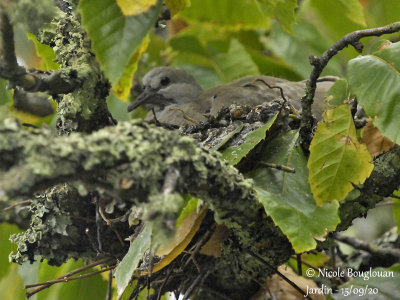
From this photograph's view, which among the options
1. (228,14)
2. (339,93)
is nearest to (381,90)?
(339,93)

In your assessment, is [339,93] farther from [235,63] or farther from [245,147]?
[235,63]

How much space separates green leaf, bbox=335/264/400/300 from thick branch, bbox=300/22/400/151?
91cm

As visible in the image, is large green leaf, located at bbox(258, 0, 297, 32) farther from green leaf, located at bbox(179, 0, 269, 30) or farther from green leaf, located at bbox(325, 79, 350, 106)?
green leaf, located at bbox(179, 0, 269, 30)

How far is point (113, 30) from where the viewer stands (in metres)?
2.15

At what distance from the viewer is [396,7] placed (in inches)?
148

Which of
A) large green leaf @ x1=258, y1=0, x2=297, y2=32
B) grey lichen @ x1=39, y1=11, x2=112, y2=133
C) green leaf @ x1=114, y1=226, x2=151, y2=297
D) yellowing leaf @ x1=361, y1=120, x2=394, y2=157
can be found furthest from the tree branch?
yellowing leaf @ x1=361, y1=120, x2=394, y2=157

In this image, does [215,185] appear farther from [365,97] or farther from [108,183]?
[365,97]

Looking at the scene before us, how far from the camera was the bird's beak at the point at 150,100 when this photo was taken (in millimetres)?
4833

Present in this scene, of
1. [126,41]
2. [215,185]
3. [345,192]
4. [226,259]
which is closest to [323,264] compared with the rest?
[226,259]

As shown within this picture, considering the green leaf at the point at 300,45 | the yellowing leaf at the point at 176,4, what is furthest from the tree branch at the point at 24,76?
the green leaf at the point at 300,45

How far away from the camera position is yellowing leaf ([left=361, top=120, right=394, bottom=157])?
2859 millimetres

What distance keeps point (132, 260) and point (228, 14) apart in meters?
2.92

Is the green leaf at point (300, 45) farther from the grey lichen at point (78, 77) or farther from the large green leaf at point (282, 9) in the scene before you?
the grey lichen at point (78, 77)

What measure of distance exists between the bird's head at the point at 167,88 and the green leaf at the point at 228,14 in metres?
0.47
